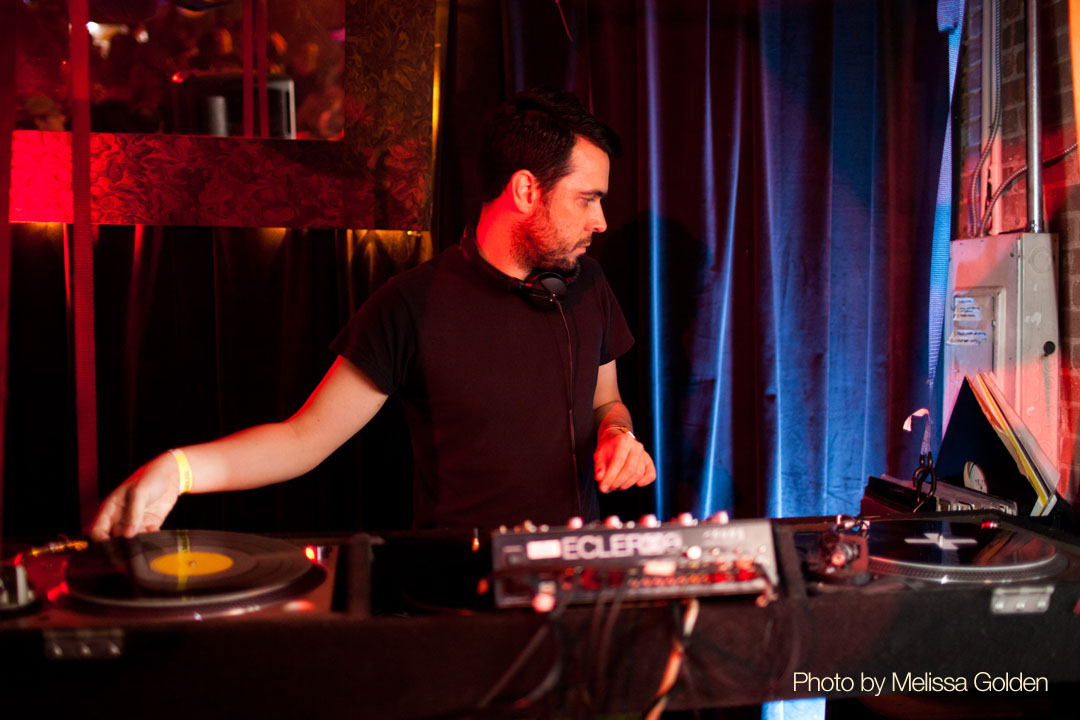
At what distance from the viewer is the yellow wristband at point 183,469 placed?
1242mm

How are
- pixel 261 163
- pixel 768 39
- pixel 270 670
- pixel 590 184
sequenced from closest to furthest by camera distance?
→ pixel 270 670 → pixel 590 184 → pixel 261 163 → pixel 768 39

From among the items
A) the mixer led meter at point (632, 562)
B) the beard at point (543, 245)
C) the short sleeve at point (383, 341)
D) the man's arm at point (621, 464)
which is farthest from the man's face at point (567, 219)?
the mixer led meter at point (632, 562)

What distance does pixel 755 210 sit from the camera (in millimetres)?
2395

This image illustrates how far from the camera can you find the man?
1759 mm

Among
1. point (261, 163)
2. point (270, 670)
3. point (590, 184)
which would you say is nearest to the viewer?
point (270, 670)

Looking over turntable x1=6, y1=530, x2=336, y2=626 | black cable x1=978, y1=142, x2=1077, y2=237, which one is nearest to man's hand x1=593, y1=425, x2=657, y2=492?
turntable x1=6, y1=530, x2=336, y2=626

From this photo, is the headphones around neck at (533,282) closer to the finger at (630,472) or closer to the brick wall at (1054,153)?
the finger at (630,472)

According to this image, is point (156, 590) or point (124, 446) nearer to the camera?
point (156, 590)

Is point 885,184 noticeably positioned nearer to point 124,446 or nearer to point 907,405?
point 907,405

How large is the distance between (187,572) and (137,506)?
17 centimetres

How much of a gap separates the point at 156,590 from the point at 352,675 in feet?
0.76

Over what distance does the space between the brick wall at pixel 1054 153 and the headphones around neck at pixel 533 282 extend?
4.09ft

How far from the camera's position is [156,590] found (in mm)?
913

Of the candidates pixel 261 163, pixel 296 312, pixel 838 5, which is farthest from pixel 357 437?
pixel 838 5
